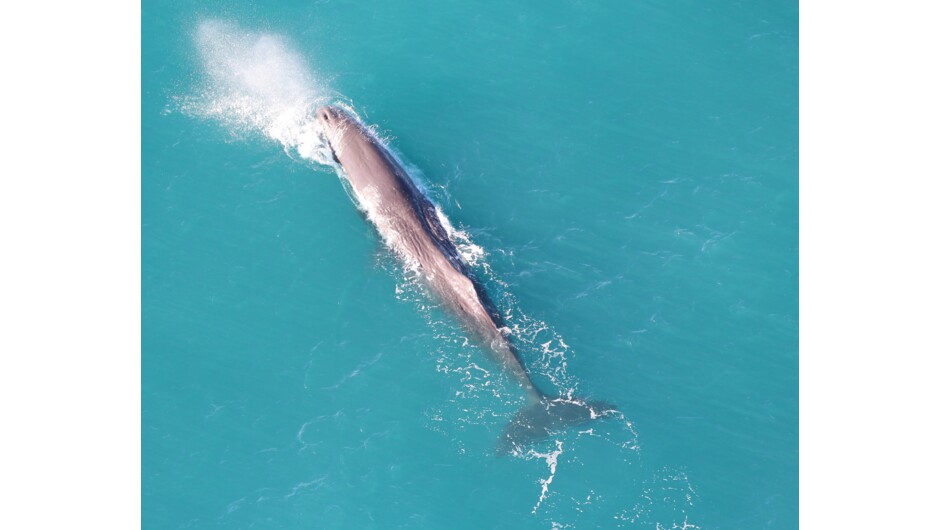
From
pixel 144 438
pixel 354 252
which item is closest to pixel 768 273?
Result: pixel 354 252

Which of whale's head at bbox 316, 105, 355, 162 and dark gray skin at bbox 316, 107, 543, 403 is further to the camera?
whale's head at bbox 316, 105, 355, 162

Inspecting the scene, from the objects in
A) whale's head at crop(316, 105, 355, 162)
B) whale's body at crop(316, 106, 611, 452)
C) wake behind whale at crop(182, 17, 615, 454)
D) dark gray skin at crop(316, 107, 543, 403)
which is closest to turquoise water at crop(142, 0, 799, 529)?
wake behind whale at crop(182, 17, 615, 454)

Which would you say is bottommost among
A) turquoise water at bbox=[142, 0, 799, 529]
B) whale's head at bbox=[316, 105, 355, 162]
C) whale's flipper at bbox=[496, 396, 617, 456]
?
whale's flipper at bbox=[496, 396, 617, 456]

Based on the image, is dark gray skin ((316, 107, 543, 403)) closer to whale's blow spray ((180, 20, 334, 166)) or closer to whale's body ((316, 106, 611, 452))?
whale's body ((316, 106, 611, 452))

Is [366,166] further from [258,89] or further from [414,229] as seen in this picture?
[258,89]

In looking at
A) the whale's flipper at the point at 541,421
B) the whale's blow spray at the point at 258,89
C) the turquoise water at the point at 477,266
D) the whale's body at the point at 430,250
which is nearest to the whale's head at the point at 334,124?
the whale's body at the point at 430,250

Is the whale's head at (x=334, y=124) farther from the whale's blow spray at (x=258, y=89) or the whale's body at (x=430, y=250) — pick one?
the whale's blow spray at (x=258, y=89)

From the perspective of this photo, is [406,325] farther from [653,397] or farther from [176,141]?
[176,141]

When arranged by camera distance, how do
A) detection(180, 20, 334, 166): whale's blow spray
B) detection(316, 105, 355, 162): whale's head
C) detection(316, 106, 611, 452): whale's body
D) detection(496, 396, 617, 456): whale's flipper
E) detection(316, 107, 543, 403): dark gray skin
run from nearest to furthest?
1. detection(496, 396, 617, 456): whale's flipper
2. detection(316, 106, 611, 452): whale's body
3. detection(316, 107, 543, 403): dark gray skin
4. detection(316, 105, 355, 162): whale's head
5. detection(180, 20, 334, 166): whale's blow spray
